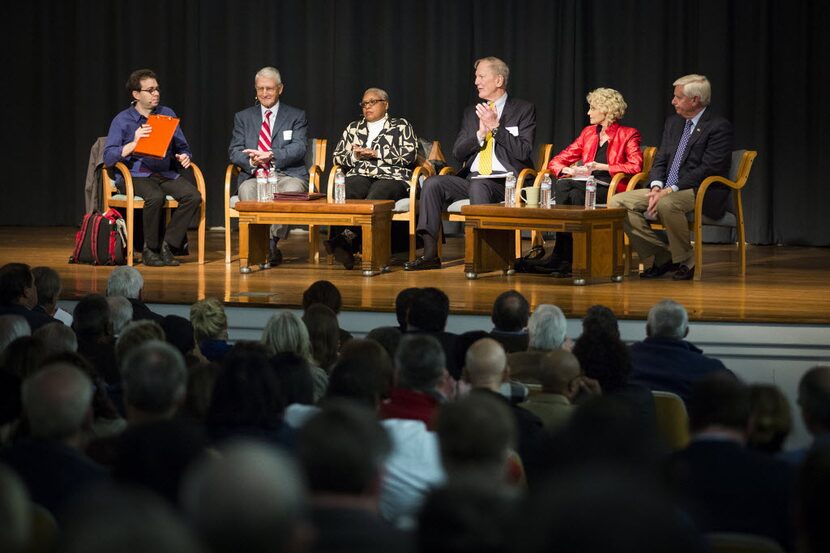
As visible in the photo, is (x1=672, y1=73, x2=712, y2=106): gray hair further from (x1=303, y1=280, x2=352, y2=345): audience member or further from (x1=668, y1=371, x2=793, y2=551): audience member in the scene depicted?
(x1=668, y1=371, x2=793, y2=551): audience member

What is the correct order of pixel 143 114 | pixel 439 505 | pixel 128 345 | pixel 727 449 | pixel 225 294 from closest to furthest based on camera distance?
pixel 439 505, pixel 727 449, pixel 128 345, pixel 225 294, pixel 143 114

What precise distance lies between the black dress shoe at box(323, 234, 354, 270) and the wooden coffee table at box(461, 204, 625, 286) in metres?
0.81

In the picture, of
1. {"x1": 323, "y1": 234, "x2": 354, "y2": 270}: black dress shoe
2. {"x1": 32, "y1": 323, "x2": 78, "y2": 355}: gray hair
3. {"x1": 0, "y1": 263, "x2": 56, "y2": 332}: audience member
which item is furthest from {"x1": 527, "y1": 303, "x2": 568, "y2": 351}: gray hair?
{"x1": 323, "y1": 234, "x2": 354, "y2": 270}: black dress shoe

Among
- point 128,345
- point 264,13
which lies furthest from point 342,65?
point 128,345

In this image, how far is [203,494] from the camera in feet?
4.98

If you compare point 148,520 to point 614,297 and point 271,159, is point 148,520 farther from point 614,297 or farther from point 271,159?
point 271,159

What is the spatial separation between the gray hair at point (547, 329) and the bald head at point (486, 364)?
2.47 feet


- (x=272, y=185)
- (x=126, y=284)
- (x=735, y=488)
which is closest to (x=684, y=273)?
(x=272, y=185)

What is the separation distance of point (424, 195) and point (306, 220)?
82cm

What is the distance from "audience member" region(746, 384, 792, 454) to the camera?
3016mm

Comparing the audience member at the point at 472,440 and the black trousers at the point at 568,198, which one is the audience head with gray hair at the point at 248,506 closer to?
the audience member at the point at 472,440

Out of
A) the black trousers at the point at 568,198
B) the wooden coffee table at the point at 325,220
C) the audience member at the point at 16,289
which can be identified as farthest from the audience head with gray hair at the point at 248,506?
the black trousers at the point at 568,198

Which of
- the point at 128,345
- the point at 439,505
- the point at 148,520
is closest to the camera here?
the point at 148,520

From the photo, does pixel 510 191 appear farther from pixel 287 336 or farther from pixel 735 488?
pixel 735 488
